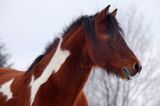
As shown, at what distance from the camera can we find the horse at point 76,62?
6.90 metres

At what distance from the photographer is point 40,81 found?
737 centimetres

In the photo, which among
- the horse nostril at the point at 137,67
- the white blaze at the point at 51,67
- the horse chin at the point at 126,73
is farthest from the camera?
the white blaze at the point at 51,67

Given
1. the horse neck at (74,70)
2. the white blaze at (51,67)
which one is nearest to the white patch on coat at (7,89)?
the white blaze at (51,67)

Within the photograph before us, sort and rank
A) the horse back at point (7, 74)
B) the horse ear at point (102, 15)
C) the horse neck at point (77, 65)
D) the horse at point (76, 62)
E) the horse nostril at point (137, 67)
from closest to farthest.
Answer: the horse nostril at point (137, 67) < the horse at point (76, 62) < the horse ear at point (102, 15) < the horse neck at point (77, 65) < the horse back at point (7, 74)

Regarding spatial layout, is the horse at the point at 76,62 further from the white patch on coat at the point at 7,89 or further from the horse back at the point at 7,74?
the horse back at the point at 7,74

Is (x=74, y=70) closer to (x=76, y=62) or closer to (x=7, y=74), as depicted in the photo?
(x=76, y=62)

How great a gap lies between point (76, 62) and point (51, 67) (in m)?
0.36

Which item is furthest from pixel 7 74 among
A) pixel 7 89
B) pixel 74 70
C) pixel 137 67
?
pixel 137 67

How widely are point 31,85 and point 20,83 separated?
0.35 meters

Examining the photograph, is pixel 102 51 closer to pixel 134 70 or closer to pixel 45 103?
pixel 134 70

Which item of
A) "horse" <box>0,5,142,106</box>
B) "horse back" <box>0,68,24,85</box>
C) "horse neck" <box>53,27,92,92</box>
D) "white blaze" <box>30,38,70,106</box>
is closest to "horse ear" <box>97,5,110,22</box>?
"horse" <box>0,5,142,106</box>

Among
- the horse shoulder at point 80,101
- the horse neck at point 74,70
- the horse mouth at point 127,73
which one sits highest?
the horse neck at point 74,70

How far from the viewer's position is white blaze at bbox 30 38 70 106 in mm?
7324

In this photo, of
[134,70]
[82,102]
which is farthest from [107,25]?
[82,102]
